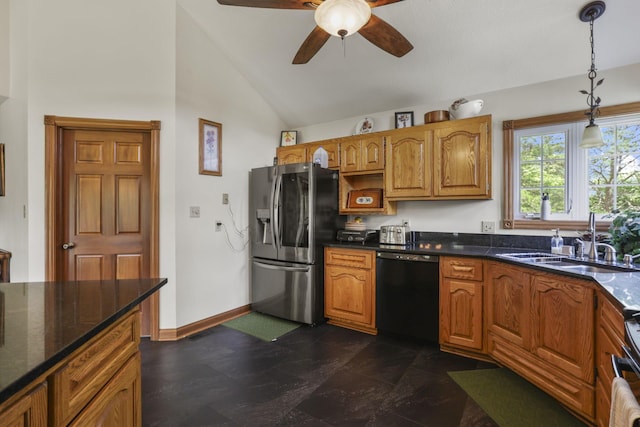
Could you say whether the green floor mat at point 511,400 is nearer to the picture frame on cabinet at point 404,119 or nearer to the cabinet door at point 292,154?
the picture frame on cabinet at point 404,119

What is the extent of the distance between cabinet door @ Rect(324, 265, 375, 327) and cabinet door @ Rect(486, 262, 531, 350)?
1.03 m

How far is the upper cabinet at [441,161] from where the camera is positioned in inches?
107

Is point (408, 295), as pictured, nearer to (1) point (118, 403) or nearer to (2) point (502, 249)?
(2) point (502, 249)

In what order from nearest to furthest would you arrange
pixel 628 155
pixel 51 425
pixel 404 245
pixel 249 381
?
pixel 51 425 < pixel 249 381 < pixel 628 155 < pixel 404 245

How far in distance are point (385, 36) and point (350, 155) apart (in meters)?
1.60

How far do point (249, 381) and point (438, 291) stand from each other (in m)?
1.66

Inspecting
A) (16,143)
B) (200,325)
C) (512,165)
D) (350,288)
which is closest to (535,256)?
(512,165)

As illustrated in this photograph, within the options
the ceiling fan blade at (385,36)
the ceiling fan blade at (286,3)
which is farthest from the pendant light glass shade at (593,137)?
the ceiling fan blade at (286,3)

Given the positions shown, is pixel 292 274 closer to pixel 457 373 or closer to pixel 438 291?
pixel 438 291

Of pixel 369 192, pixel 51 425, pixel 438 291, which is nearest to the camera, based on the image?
pixel 51 425

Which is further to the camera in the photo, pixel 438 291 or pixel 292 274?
pixel 292 274

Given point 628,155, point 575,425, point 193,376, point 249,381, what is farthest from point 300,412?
point 628,155

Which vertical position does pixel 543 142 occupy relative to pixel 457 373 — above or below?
above

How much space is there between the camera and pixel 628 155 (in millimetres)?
2447
